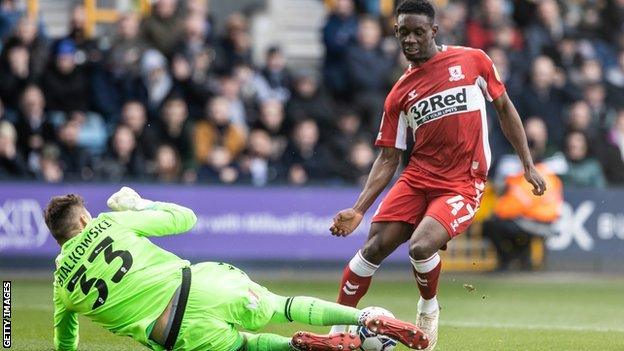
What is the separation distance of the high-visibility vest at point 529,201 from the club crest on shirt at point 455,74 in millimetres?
9132

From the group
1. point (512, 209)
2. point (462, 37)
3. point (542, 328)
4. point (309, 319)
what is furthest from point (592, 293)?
point (309, 319)

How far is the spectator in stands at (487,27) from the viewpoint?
2183 centimetres

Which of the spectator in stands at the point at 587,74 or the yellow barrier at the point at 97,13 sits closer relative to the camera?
the spectator in stands at the point at 587,74

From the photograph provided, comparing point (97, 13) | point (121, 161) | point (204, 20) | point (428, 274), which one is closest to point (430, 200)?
point (428, 274)

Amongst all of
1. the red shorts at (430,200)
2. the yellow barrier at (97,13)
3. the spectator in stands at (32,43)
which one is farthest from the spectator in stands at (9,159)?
the red shorts at (430,200)

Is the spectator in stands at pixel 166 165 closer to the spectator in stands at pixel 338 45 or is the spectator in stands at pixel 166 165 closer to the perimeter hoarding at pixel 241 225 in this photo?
the perimeter hoarding at pixel 241 225

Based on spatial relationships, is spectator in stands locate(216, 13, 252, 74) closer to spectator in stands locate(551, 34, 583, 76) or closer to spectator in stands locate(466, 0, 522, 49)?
spectator in stands locate(466, 0, 522, 49)

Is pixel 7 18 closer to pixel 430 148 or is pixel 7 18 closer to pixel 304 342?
pixel 430 148

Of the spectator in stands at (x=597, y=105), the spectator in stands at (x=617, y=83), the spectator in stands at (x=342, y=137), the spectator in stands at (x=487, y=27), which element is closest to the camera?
the spectator in stands at (x=342, y=137)

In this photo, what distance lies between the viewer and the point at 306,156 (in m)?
19.6

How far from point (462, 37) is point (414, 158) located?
11657 millimetres

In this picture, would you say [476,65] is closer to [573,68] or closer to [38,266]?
[38,266]

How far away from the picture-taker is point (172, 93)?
19281mm

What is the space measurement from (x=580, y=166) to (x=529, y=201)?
1.40 metres
